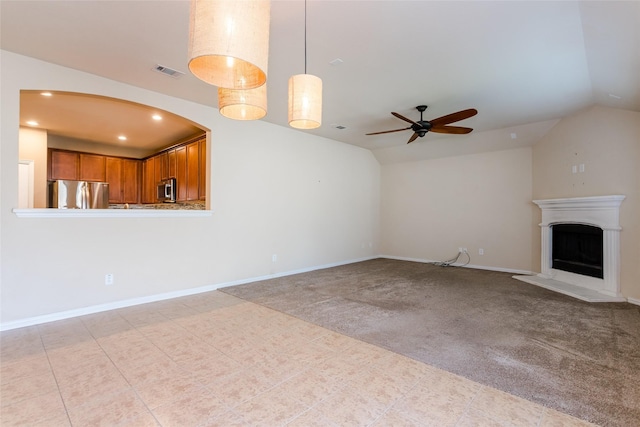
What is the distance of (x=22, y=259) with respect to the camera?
3059 millimetres

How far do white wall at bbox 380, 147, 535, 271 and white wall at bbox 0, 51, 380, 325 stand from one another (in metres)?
0.76

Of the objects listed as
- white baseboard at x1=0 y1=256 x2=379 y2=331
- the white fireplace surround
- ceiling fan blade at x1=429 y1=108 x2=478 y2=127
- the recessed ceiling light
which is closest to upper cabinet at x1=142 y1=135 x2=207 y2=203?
white baseboard at x1=0 y1=256 x2=379 y2=331

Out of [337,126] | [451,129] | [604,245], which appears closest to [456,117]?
[451,129]

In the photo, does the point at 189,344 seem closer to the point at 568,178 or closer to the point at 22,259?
the point at 22,259

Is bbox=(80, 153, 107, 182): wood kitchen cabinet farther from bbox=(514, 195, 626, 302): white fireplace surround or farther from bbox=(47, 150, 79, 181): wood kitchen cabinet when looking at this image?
bbox=(514, 195, 626, 302): white fireplace surround

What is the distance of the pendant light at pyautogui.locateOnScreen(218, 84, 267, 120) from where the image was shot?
208cm

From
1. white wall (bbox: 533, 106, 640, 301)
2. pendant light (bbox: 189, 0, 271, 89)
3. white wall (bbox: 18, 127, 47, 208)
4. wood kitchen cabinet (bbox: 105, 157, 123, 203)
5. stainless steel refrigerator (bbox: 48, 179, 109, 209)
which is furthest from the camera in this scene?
wood kitchen cabinet (bbox: 105, 157, 123, 203)

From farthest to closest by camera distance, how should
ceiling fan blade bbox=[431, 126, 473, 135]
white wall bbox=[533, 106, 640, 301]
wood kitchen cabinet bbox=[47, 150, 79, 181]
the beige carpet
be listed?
wood kitchen cabinet bbox=[47, 150, 79, 181] → ceiling fan blade bbox=[431, 126, 473, 135] → white wall bbox=[533, 106, 640, 301] → the beige carpet

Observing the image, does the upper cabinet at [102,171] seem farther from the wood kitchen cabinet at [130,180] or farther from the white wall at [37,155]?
the white wall at [37,155]

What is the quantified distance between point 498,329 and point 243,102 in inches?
123

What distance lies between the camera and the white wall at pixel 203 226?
120 inches

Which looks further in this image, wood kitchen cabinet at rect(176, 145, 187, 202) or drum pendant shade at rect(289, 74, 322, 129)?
wood kitchen cabinet at rect(176, 145, 187, 202)

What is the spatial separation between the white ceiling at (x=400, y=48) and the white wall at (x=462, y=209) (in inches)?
71.0

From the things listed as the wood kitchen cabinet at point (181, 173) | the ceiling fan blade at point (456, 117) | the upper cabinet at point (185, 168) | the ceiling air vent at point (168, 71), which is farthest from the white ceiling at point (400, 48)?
the wood kitchen cabinet at point (181, 173)
